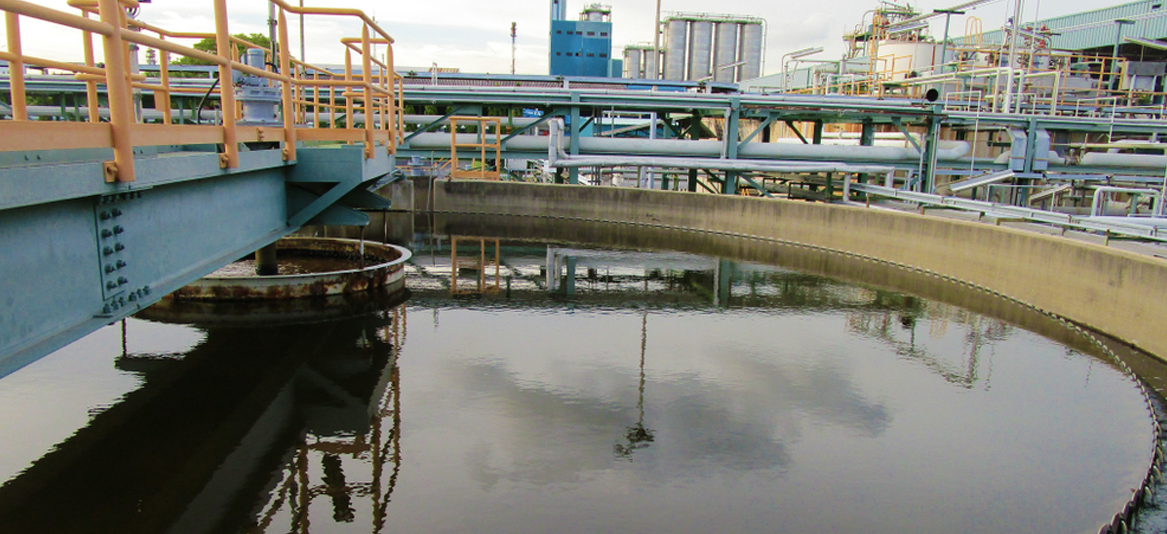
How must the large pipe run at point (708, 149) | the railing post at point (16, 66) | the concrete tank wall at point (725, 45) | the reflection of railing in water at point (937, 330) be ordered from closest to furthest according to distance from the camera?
the railing post at point (16, 66) < the reflection of railing in water at point (937, 330) < the large pipe run at point (708, 149) < the concrete tank wall at point (725, 45)

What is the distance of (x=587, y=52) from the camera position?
49.6 meters

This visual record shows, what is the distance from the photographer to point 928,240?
42.1 ft

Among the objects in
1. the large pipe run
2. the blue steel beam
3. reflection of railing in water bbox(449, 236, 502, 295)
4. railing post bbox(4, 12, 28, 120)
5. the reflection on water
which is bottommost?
reflection of railing in water bbox(449, 236, 502, 295)

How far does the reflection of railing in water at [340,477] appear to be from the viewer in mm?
4508

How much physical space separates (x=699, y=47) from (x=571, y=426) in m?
63.1

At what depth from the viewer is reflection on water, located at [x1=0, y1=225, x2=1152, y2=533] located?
4.58 m

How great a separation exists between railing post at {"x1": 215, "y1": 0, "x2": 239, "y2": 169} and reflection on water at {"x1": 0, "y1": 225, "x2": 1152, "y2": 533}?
2.14 meters

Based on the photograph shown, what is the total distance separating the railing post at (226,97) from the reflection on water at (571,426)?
2.14 metres

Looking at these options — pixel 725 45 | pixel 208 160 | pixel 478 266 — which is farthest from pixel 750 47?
pixel 208 160

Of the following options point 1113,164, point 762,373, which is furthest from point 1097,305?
point 1113,164

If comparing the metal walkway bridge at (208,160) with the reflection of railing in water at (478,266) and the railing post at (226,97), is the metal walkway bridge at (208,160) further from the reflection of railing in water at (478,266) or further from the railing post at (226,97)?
the reflection of railing in water at (478,266)

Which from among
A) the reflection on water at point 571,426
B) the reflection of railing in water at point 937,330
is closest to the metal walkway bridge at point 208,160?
the reflection on water at point 571,426

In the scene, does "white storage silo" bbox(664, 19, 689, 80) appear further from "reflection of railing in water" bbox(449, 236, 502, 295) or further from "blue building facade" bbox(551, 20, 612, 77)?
"reflection of railing in water" bbox(449, 236, 502, 295)

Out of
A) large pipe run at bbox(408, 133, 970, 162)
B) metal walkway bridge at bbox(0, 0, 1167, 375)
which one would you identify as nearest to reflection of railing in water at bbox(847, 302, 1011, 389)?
metal walkway bridge at bbox(0, 0, 1167, 375)
